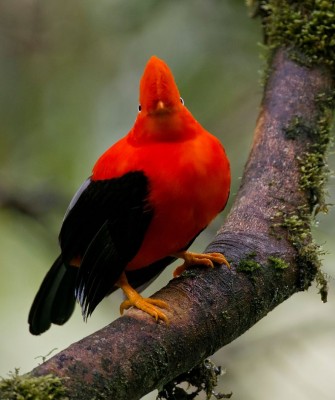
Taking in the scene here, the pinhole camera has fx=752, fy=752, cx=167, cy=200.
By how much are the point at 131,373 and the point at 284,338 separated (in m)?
2.30

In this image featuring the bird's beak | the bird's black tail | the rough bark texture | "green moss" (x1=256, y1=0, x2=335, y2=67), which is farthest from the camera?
"green moss" (x1=256, y1=0, x2=335, y2=67)

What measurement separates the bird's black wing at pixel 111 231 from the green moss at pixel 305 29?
1473mm

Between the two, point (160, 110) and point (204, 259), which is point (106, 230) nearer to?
point (204, 259)

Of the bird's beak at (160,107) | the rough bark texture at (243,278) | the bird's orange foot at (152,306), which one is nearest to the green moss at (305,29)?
the rough bark texture at (243,278)

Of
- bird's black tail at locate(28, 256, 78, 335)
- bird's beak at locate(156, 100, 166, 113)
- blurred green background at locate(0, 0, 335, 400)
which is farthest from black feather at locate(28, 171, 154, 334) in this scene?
blurred green background at locate(0, 0, 335, 400)

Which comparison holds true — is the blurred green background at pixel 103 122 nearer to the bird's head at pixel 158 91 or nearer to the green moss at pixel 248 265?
the green moss at pixel 248 265

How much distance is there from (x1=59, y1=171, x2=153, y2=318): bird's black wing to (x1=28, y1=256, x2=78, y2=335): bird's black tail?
465 millimetres

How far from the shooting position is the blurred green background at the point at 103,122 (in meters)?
4.46

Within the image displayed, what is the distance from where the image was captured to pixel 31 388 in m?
2.05

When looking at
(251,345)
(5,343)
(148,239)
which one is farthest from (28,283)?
(148,239)

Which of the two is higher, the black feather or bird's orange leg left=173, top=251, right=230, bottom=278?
the black feather

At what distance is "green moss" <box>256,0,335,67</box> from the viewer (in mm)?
3957

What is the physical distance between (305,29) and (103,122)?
1.51 m

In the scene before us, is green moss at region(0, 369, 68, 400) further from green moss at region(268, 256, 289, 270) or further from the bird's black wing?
green moss at region(268, 256, 289, 270)
